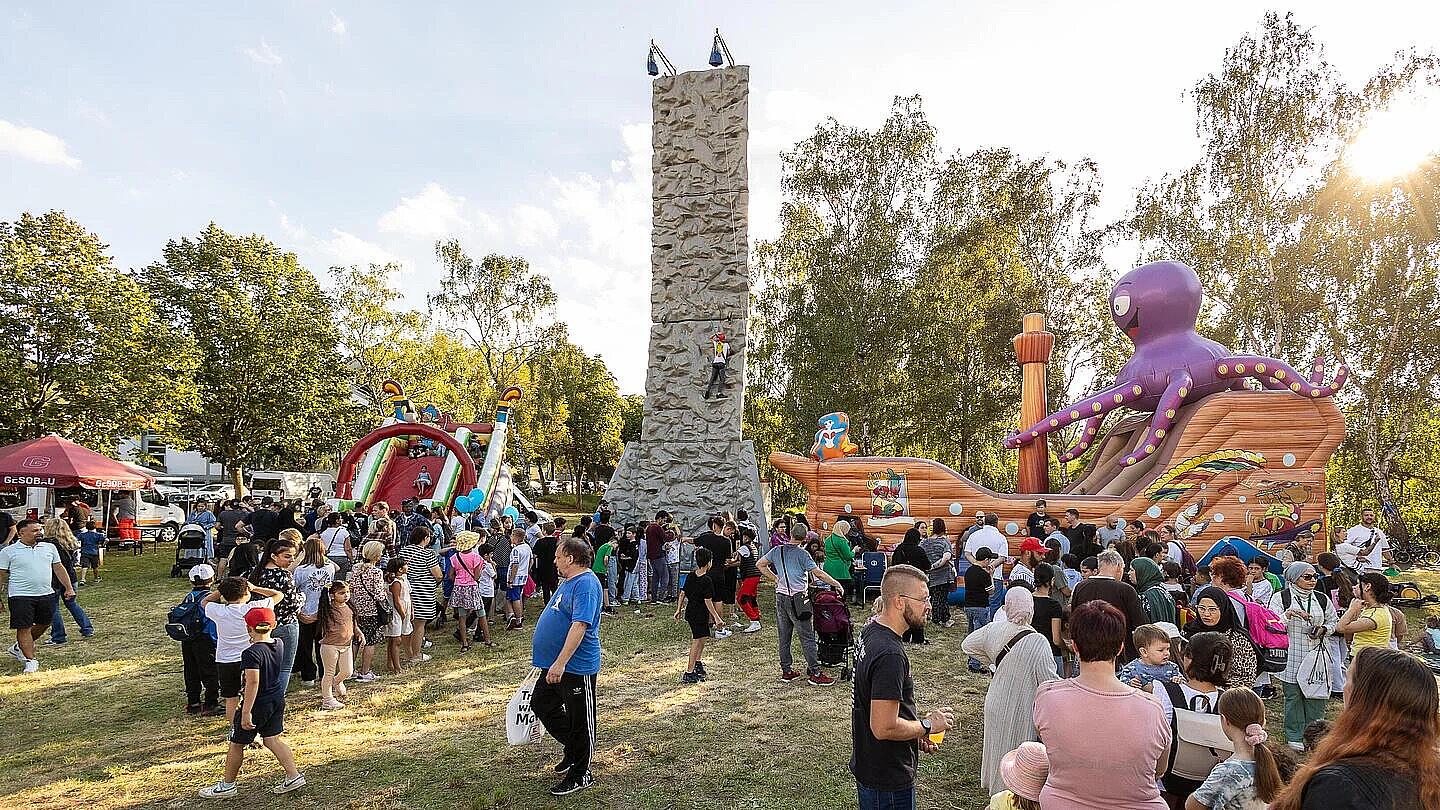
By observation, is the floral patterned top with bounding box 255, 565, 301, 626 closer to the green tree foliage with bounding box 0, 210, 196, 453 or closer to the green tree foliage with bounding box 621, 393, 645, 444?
the green tree foliage with bounding box 0, 210, 196, 453

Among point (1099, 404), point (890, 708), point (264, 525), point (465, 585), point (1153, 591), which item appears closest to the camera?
point (890, 708)

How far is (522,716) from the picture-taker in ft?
15.1

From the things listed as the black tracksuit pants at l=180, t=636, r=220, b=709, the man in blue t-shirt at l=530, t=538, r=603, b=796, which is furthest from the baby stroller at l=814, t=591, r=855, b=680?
the black tracksuit pants at l=180, t=636, r=220, b=709

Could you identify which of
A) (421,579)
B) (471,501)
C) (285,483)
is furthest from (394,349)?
(421,579)

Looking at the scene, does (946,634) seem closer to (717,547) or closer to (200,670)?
(717,547)

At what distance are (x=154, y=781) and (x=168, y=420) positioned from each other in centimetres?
1749

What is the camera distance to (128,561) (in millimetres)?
16125

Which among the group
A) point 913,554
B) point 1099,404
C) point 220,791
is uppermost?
point 1099,404

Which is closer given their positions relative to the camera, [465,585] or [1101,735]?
[1101,735]

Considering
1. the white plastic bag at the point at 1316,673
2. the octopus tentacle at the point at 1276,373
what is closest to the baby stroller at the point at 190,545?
the white plastic bag at the point at 1316,673

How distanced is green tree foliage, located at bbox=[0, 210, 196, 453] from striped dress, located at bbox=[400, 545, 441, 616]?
1503 centimetres

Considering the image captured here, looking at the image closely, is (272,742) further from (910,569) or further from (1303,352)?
(1303,352)

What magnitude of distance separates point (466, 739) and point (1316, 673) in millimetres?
6055

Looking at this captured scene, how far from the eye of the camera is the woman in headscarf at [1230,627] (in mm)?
4707
